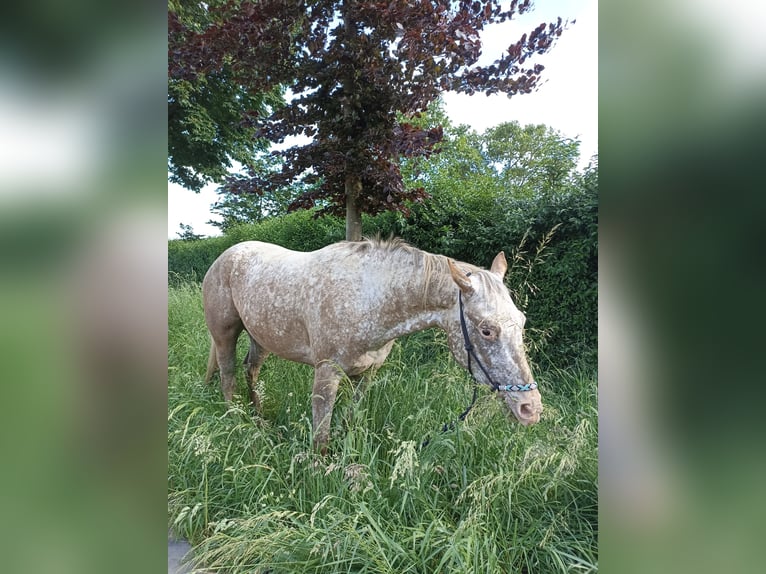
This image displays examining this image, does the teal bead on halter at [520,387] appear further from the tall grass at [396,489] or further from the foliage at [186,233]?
the foliage at [186,233]

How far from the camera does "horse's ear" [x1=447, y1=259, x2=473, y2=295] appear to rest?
1840mm

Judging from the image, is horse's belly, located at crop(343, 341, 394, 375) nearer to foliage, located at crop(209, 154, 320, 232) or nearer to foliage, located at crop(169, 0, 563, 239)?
foliage, located at crop(169, 0, 563, 239)

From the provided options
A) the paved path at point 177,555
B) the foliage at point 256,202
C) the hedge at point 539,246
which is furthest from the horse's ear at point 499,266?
the paved path at point 177,555

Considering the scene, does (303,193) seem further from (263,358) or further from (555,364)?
(555,364)

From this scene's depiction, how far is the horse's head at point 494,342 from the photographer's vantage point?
1.80 m

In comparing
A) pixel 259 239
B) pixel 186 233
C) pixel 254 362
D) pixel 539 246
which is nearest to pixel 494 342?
pixel 539 246

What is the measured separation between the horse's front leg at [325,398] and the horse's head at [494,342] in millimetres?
770

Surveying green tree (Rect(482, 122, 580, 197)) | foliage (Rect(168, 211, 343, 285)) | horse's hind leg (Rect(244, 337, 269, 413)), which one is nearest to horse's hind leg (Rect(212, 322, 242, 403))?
horse's hind leg (Rect(244, 337, 269, 413))

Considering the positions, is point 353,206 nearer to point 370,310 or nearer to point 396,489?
point 370,310
